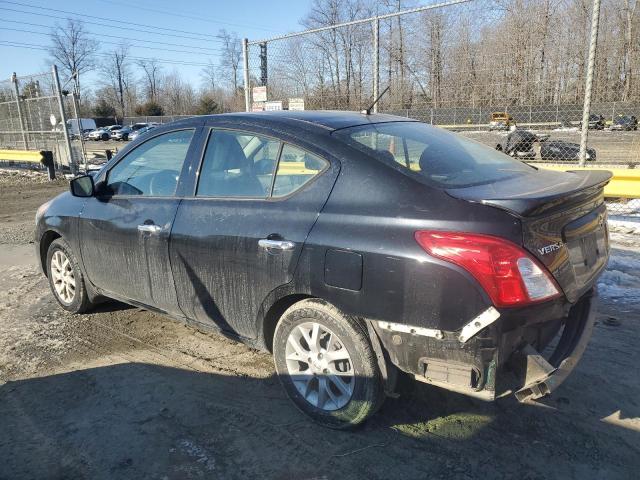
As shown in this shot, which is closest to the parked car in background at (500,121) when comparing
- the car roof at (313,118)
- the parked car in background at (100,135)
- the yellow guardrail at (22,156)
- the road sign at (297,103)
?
the road sign at (297,103)

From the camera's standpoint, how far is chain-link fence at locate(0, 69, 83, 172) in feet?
51.3

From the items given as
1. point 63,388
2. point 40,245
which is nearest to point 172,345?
point 63,388

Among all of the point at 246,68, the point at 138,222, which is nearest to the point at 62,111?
the point at 246,68

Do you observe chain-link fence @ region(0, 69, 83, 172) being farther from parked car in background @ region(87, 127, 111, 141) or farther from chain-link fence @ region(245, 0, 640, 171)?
parked car in background @ region(87, 127, 111, 141)

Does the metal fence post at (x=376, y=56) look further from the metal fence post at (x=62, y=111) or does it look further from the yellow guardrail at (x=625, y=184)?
the metal fence post at (x=62, y=111)

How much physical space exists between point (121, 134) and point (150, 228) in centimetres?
5081

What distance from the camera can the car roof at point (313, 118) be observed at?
122 inches

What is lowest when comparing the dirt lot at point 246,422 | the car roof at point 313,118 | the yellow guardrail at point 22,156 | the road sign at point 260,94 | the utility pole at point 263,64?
the dirt lot at point 246,422

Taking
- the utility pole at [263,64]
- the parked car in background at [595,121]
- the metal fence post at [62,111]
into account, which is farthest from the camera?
the metal fence post at [62,111]

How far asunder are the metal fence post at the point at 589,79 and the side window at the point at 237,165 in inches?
185

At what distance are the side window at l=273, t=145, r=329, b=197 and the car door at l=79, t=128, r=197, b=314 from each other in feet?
2.80

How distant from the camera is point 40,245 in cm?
476

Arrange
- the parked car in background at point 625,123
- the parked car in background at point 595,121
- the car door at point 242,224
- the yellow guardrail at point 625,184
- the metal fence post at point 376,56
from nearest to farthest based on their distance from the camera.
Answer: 1. the car door at point 242,224
2. the parked car in background at point 595,121
3. the yellow guardrail at point 625,184
4. the parked car in background at point 625,123
5. the metal fence post at point 376,56

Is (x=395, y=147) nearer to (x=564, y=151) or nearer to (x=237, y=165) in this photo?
(x=237, y=165)
